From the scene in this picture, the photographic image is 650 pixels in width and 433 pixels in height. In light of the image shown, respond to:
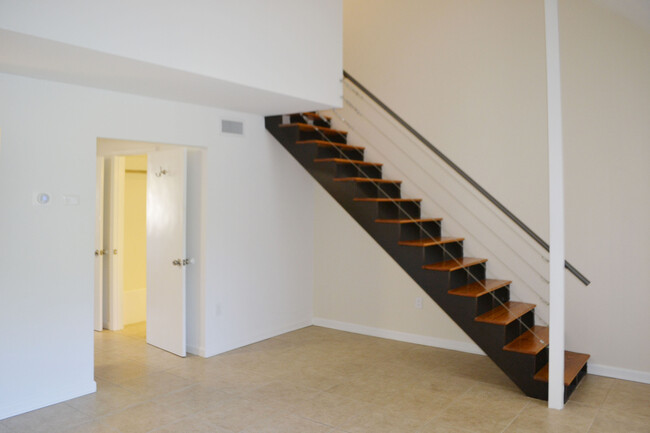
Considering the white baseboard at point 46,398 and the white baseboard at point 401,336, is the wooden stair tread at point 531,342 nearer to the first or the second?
the white baseboard at point 401,336

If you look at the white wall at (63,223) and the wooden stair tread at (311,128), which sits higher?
the wooden stair tread at (311,128)

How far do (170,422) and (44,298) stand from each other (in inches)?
57.7

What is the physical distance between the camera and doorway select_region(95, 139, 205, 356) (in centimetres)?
560

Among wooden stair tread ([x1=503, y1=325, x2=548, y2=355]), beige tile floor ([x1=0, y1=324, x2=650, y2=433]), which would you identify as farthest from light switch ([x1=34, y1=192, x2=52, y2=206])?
wooden stair tread ([x1=503, y1=325, x2=548, y2=355])

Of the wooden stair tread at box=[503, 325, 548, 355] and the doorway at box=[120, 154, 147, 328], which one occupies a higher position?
the doorway at box=[120, 154, 147, 328]

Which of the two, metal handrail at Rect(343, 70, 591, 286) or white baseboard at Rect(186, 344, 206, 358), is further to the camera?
white baseboard at Rect(186, 344, 206, 358)

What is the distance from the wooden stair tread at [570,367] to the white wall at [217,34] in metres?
3.22

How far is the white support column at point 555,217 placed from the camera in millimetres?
4129

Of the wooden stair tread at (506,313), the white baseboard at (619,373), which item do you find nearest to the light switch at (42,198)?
the wooden stair tread at (506,313)

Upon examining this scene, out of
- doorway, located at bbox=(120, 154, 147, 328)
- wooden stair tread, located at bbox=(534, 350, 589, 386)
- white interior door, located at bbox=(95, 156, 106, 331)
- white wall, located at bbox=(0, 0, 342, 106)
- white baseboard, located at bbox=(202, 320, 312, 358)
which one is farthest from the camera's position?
doorway, located at bbox=(120, 154, 147, 328)

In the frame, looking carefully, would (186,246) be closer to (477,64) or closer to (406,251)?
(406,251)

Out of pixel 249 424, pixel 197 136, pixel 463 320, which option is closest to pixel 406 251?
pixel 463 320

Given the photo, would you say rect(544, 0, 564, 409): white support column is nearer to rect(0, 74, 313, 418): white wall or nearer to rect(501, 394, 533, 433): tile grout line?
rect(501, 394, 533, 433): tile grout line

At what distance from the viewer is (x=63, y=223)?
4.38 metres
